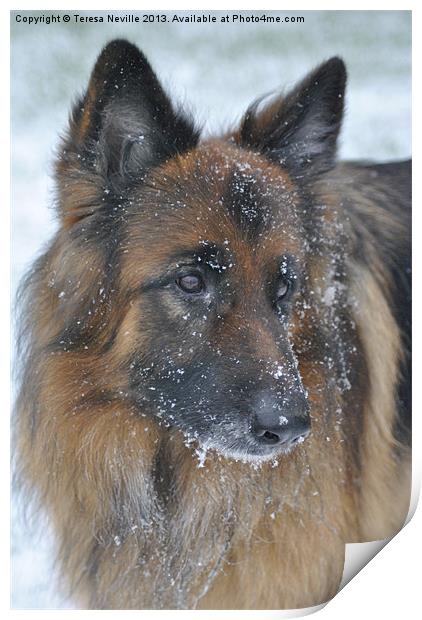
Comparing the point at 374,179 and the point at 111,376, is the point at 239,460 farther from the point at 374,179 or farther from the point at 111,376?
the point at 374,179

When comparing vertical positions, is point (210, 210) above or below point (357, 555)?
above

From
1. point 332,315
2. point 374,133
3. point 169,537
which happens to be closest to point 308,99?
point 374,133

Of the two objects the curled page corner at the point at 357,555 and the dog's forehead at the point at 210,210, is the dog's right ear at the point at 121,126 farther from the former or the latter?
the curled page corner at the point at 357,555

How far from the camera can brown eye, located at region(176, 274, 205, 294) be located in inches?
91.5

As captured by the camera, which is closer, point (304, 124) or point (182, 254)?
point (182, 254)

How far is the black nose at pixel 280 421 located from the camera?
7.06 feet

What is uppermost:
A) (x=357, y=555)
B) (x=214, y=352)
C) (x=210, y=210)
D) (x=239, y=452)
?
(x=210, y=210)

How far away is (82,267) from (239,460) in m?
0.82

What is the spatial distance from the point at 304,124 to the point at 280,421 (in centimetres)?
100

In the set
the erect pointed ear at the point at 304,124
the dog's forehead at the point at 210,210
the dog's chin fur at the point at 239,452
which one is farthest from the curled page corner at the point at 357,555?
the erect pointed ear at the point at 304,124

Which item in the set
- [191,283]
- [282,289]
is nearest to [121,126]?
[191,283]

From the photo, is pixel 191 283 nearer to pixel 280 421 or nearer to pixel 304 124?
pixel 280 421

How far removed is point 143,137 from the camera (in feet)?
7.64

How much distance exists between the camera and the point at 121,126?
228 centimetres
